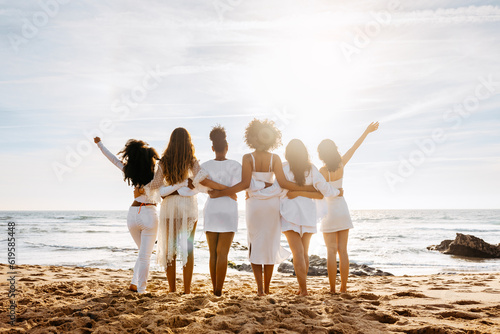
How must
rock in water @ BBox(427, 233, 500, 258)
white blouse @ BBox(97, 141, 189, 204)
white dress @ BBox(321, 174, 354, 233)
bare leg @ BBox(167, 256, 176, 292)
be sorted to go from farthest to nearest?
rock in water @ BBox(427, 233, 500, 258) < white dress @ BBox(321, 174, 354, 233) < bare leg @ BBox(167, 256, 176, 292) < white blouse @ BBox(97, 141, 189, 204)

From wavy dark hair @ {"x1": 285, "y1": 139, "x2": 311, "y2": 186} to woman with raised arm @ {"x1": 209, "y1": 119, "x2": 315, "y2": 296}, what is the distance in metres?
0.13

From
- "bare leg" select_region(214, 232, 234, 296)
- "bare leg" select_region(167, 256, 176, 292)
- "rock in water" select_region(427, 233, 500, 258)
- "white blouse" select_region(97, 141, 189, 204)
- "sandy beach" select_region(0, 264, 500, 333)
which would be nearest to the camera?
"sandy beach" select_region(0, 264, 500, 333)

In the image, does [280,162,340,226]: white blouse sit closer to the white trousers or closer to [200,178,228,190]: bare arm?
[200,178,228,190]: bare arm

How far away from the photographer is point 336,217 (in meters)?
5.03

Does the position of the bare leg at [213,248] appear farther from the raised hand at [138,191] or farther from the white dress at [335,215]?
the white dress at [335,215]

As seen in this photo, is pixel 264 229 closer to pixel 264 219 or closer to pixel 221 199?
pixel 264 219

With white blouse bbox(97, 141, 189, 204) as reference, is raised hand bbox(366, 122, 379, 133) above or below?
above

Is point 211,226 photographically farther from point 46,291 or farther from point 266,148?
point 46,291

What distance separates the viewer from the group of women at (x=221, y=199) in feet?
15.3

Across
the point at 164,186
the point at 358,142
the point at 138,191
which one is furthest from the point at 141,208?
the point at 358,142

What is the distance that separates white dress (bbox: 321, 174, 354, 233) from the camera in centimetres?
501

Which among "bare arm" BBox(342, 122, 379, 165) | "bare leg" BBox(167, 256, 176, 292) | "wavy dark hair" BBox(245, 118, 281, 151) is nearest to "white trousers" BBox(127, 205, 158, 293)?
"bare leg" BBox(167, 256, 176, 292)

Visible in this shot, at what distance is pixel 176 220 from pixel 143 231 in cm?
44

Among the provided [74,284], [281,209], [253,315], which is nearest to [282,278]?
[281,209]
